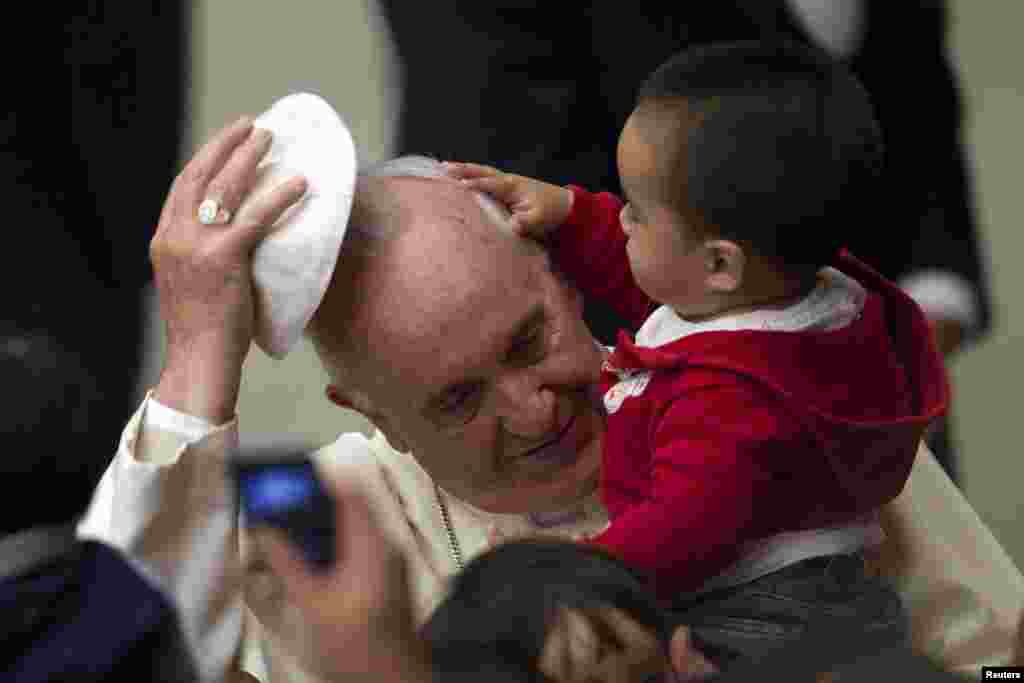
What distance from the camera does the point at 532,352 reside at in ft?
4.88

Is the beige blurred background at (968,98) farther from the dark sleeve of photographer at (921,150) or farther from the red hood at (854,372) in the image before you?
the red hood at (854,372)

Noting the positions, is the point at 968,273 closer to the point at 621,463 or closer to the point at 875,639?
the point at 621,463

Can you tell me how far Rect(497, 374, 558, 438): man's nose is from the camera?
147 centimetres

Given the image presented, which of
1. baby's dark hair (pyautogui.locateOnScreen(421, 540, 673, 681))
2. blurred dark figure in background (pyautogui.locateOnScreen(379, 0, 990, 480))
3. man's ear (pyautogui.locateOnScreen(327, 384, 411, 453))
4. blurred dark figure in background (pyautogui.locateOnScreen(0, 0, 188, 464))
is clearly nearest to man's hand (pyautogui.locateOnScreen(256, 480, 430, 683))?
baby's dark hair (pyautogui.locateOnScreen(421, 540, 673, 681))

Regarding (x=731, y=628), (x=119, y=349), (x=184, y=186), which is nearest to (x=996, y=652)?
(x=731, y=628)

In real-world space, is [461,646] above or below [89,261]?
above

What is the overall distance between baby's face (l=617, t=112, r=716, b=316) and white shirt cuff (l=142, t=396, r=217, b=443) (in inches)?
16.6

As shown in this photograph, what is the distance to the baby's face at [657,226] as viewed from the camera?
128cm

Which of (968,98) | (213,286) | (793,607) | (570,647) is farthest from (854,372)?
(968,98)

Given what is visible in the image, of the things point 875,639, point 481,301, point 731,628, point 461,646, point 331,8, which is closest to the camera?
point 461,646

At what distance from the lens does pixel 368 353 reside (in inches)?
57.8

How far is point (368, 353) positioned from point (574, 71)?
1.63 ft

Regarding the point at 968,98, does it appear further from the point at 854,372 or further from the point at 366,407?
the point at 366,407

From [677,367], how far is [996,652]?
391 millimetres
